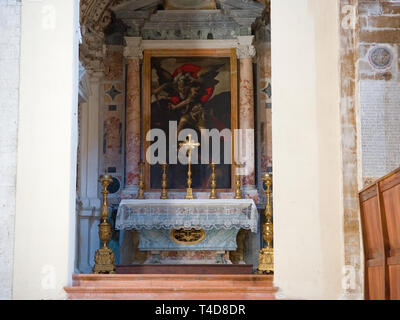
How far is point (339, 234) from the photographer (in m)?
6.38

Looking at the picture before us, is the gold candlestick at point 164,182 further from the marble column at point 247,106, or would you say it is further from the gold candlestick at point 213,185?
the marble column at point 247,106

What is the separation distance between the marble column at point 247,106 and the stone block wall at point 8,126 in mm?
5256

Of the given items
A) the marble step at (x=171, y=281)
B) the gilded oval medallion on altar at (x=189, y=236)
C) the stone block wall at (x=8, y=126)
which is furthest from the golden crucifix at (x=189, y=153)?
the stone block wall at (x=8, y=126)

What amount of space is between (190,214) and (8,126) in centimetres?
429

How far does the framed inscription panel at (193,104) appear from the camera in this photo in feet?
37.8

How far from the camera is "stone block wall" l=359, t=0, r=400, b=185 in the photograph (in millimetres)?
6500

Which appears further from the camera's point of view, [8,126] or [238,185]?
[238,185]

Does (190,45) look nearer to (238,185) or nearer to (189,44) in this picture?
(189,44)

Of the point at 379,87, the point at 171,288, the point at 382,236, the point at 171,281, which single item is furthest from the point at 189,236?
the point at 382,236

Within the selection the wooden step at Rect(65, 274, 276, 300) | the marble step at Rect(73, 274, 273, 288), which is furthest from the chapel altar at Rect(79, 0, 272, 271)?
the wooden step at Rect(65, 274, 276, 300)

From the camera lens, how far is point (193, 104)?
1178cm

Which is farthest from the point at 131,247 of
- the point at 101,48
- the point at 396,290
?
the point at 396,290

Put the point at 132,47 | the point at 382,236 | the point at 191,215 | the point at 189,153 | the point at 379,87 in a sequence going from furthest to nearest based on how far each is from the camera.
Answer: the point at 132,47, the point at 189,153, the point at 191,215, the point at 379,87, the point at 382,236

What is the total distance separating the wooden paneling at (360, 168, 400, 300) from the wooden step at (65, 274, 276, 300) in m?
0.92
